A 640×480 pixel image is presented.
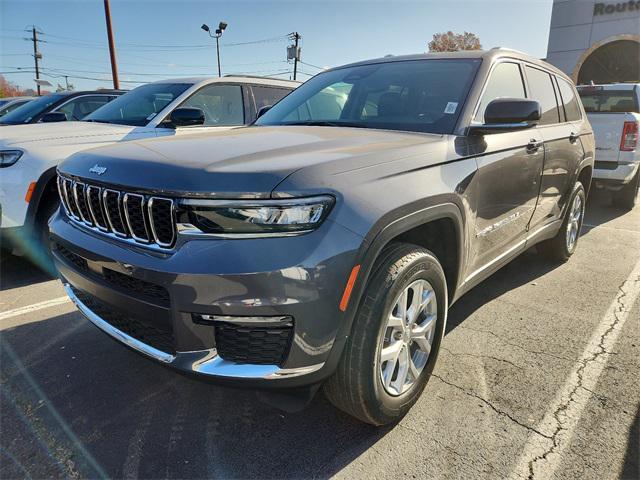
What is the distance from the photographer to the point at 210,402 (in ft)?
8.01

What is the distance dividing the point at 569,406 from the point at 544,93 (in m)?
2.59

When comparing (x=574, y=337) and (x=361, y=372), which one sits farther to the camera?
(x=574, y=337)

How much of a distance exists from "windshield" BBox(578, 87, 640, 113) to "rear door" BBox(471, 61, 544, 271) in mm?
5219

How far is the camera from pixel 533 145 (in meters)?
3.25

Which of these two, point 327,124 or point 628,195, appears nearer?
point 327,124

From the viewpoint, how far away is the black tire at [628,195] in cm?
723

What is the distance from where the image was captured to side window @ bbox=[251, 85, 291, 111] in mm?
5887

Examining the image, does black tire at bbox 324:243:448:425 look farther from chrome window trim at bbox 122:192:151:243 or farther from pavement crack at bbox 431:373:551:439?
chrome window trim at bbox 122:192:151:243

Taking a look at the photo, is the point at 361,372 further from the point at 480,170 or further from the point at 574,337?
the point at 574,337

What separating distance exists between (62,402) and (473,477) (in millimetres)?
2105

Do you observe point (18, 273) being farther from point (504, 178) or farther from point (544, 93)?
point (544, 93)

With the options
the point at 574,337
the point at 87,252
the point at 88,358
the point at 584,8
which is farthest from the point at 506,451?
the point at 584,8

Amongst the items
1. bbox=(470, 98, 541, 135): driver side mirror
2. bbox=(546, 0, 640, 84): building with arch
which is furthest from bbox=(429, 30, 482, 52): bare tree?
bbox=(470, 98, 541, 135): driver side mirror

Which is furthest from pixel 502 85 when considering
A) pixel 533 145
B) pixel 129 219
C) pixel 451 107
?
pixel 129 219
